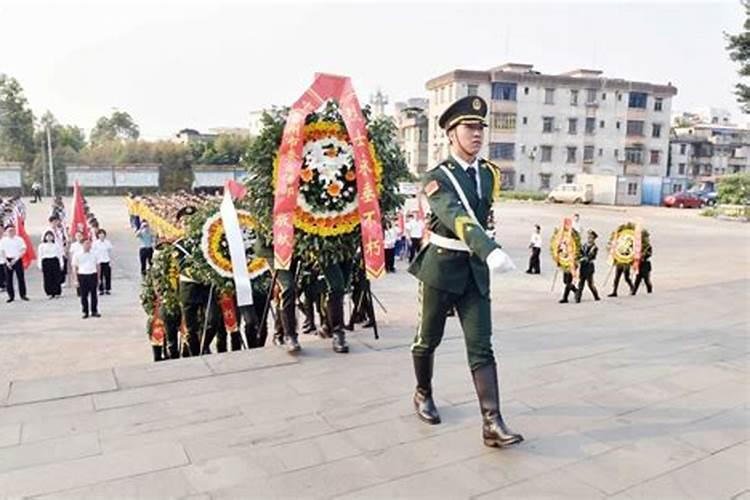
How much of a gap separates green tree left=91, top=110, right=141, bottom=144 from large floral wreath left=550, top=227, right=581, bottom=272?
216 feet

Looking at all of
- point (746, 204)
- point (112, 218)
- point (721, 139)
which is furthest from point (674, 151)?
point (112, 218)

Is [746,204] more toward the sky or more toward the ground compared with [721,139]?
more toward the ground

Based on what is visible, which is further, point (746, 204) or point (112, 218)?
point (746, 204)

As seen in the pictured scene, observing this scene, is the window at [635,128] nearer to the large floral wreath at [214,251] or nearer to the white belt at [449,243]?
the large floral wreath at [214,251]

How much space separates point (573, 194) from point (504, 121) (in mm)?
8035

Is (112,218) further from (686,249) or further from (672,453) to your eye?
(672,453)

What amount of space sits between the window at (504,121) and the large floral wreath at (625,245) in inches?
1444

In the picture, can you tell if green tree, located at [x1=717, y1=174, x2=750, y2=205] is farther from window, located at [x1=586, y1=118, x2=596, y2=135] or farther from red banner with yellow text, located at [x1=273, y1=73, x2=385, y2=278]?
red banner with yellow text, located at [x1=273, y1=73, x2=385, y2=278]

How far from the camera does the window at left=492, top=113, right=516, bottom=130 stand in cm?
4628

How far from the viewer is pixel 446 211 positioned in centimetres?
312

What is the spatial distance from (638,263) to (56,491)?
971 cm

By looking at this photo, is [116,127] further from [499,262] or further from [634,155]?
[499,262]

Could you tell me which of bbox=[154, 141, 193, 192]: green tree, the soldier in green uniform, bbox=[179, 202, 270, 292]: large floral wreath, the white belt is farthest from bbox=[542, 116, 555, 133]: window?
the white belt

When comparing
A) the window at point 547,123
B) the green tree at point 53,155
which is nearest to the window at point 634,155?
the window at point 547,123
